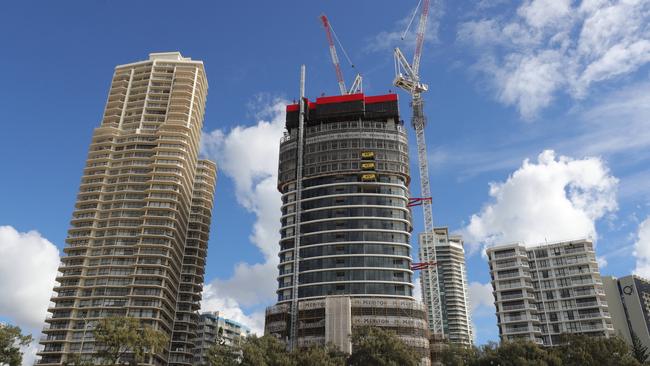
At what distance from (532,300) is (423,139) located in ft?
213

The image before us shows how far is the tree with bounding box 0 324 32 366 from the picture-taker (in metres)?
95.6

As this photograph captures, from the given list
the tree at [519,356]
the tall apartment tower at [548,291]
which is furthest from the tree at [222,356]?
the tall apartment tower at [548,291]

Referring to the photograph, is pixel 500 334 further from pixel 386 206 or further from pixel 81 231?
pixel 81 231

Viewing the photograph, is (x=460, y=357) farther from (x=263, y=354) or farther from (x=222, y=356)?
(x=222, y=356)

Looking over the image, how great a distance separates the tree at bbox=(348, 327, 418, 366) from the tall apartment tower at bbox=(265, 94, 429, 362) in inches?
1255

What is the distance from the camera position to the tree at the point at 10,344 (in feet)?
314

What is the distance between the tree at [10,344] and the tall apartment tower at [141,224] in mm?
45647

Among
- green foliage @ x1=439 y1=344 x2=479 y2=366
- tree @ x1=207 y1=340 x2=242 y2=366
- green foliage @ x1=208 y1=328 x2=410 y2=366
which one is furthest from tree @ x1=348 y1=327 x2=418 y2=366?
tree @ x1=207 y1=340 x2=242 y2=366

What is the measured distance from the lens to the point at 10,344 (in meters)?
97.2

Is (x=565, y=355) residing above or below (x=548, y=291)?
below

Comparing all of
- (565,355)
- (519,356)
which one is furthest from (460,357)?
(565,355)

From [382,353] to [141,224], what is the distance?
Answer: 323 ft

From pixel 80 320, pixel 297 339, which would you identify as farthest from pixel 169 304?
pixel 297 339

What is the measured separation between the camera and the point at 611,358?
9188cm
